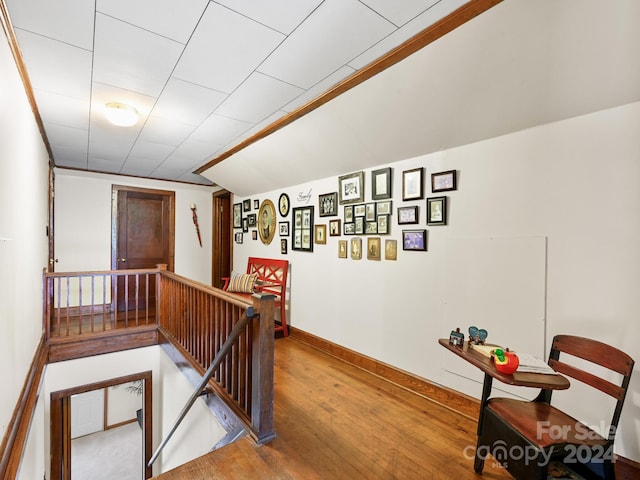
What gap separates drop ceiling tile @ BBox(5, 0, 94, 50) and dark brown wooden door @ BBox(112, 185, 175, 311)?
4057 mm

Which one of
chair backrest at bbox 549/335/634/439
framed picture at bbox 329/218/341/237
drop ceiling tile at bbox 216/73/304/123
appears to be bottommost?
chair backrest at bbox 549/335/634/439

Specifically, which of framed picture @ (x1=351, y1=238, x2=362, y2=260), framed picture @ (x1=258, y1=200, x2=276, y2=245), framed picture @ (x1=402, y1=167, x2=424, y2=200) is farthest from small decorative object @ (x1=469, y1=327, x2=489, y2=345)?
framed picture @ (x1=258, y1=200, x2=276, y2=245)

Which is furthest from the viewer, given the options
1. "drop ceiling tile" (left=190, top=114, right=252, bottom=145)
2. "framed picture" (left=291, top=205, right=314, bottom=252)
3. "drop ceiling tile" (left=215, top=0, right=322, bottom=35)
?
"framed picture" (left=291, top=205, right=314, bottom=252)

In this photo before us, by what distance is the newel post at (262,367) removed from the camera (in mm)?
1944

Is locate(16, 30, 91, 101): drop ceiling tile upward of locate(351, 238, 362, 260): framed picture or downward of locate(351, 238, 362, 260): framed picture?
upward

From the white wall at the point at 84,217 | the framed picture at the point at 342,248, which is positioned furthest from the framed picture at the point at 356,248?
the white wall at the point at 84,217

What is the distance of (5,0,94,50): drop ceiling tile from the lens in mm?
1564

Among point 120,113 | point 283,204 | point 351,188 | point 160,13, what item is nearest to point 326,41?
point 160,13

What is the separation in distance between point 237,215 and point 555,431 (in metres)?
5.17

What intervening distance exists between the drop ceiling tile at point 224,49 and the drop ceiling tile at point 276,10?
0.16 feet

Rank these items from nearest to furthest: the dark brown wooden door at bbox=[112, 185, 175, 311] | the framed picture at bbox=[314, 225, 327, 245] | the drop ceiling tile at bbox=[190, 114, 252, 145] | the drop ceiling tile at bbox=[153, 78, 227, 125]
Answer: the drop ceiling tile at bbox=[153, 78, 227, 125]
the drop ceiling tile at bbox=[190, 114, 252, 145]
the framed picture at bbox=[314, 225, 327, 245]
the dark brown wooden door at bbox=[112, 185, 175, 311]

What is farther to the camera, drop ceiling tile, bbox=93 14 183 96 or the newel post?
the newel post

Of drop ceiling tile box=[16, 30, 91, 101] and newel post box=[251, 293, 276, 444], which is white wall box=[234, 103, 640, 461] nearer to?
newel post box=[251, 293, 276, 444]

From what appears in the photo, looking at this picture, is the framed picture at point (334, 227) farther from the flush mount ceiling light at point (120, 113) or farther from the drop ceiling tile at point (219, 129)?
the flush mount ceiling light at point (120, 113)
